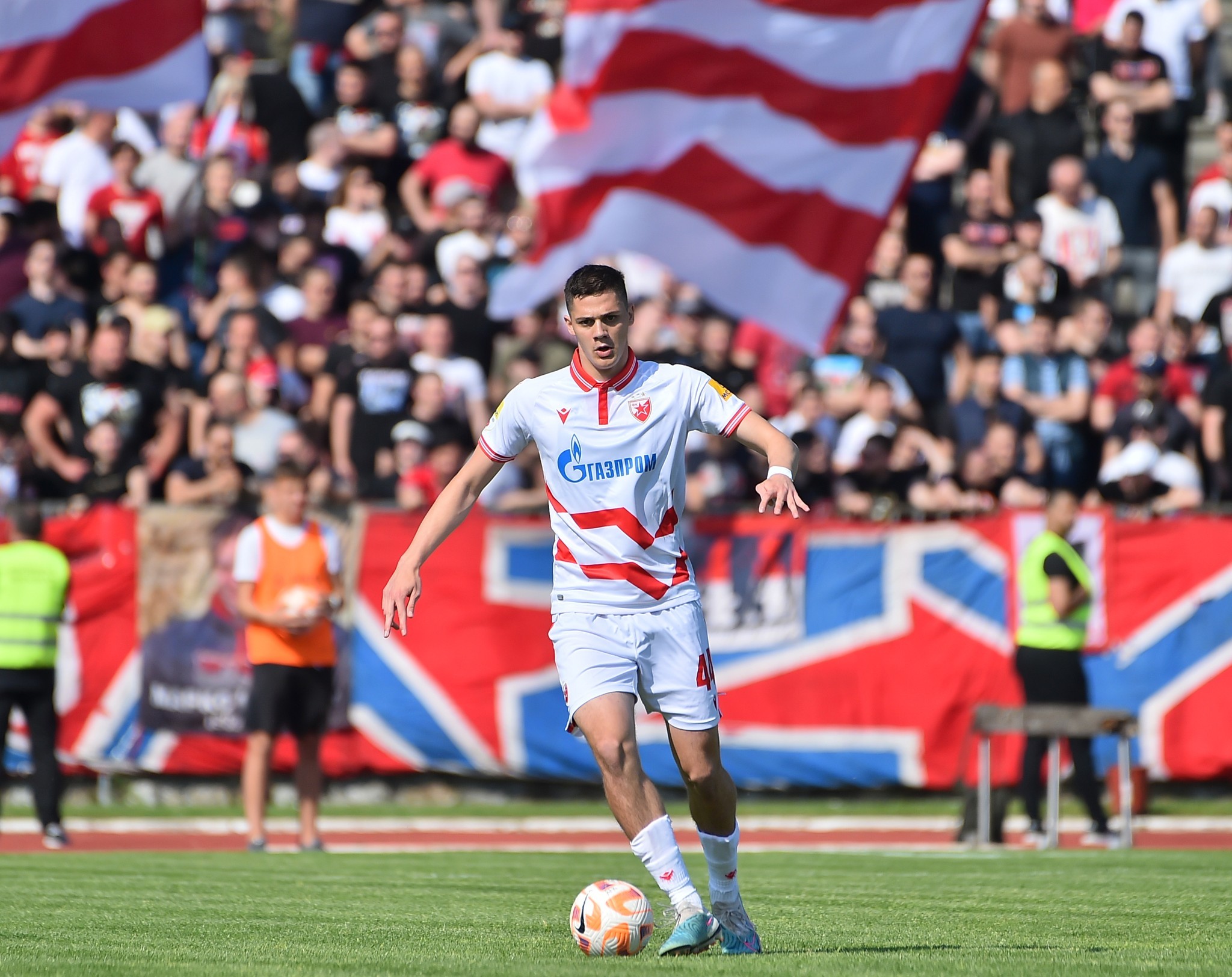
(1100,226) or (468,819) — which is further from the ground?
(1100,226)

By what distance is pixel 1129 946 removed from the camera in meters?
7.49

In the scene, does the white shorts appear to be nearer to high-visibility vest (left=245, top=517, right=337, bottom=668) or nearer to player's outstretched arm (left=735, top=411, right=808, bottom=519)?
player's outstretched arm (left=735, top=411, right=808, bottom=519)

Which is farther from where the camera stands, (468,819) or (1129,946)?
(468,819)

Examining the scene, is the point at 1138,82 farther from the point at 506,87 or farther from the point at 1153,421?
the point at 506,87

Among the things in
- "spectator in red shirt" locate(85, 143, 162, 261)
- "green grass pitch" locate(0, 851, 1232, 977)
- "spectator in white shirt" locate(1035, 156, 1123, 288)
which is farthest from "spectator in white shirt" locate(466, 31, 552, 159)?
"green grass pitch" locate(0, 851, 1232, 977)

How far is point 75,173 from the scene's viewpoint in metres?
19.9

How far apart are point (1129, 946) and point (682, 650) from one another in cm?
198

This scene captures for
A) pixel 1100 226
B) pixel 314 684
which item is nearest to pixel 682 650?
pixel 314 684

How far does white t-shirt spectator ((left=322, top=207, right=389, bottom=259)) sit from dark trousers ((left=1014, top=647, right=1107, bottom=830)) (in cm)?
830

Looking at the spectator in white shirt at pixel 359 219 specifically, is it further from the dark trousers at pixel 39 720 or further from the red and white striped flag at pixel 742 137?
the dark trousers at pixel 39 720

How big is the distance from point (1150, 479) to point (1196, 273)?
3261 millimetres

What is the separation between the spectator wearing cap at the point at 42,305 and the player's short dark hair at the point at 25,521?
407 centimetres

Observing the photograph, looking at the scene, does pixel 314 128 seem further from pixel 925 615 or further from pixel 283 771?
pixel 925 615

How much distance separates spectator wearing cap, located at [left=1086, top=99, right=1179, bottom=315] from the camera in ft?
66.9
